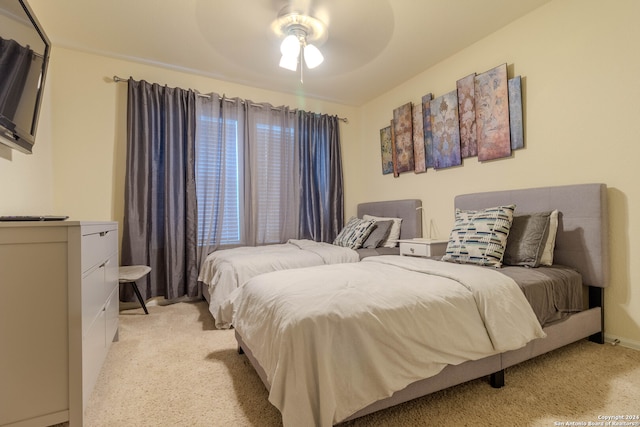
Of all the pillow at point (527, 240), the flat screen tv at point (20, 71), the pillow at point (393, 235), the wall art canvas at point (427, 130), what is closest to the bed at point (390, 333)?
the pillow at point (527, 240)

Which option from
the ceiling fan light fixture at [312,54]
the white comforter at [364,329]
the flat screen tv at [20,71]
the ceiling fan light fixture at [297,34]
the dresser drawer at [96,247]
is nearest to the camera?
the white comforter at [364,329]

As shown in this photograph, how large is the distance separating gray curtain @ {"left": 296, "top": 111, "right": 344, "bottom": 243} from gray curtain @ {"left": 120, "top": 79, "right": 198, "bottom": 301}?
54.5 inches

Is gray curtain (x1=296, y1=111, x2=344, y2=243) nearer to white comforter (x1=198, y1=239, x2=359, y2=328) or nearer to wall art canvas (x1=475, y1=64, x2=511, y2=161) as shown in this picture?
white comforter (x1=198, y1=239, x2=359, y2=328)

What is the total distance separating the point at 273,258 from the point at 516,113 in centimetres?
246

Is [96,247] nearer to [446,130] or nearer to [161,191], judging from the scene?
[161,191]

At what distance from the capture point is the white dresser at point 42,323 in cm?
110

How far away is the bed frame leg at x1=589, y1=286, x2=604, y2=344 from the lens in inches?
78.9

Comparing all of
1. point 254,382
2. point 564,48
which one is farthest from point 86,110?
point 564,48

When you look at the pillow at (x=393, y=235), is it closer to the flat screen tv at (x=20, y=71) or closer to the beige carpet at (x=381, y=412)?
the beige carpet at (x=381, y=412)

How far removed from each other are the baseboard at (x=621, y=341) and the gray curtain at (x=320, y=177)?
2824mm

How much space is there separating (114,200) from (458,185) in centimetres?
363

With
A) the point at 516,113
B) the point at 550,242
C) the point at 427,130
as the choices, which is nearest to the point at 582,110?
the point at 516,113

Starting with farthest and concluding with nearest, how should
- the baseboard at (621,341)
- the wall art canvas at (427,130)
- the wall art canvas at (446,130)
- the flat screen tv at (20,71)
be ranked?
the wall art canvas at (427,130)
the wall art canvas at (446,130)
the baseboard at (621,341)
the flat screen tv at (20,71)

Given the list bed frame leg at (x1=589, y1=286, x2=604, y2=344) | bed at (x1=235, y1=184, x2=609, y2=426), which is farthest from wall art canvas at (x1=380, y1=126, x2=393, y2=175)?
bed frame leg at (x1=589, y1=286, x2=604, y2=344)
